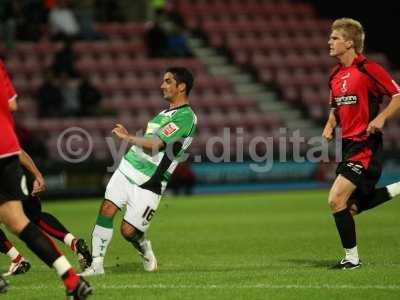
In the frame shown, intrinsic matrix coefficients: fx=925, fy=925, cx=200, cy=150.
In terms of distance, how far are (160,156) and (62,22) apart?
1554 centimetres

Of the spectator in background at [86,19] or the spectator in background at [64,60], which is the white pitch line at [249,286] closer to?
the spectator in background at [64,60]

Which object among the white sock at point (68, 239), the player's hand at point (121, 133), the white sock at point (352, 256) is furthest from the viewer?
the white sock at point (68, 239)

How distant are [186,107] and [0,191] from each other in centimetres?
274

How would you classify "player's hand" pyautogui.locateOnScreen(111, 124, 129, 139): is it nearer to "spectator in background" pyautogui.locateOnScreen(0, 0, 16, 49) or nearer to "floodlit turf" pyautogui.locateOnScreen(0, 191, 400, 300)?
"floodlit turf" pyautogui.locateOnScreen(0, 191, 400, 300)

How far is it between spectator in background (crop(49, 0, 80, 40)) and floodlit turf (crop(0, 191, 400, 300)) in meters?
6.83

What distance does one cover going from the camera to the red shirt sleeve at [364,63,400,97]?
29.4 ft

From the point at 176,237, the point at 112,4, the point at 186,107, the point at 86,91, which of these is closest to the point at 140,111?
the point at 86,91

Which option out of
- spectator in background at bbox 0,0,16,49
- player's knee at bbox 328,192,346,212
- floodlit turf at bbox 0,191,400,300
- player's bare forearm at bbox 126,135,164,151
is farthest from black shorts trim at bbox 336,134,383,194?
spectator in background at bbox 0,0,16,49

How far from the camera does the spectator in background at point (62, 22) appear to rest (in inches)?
937

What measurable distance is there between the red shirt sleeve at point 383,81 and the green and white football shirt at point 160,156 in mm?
1824

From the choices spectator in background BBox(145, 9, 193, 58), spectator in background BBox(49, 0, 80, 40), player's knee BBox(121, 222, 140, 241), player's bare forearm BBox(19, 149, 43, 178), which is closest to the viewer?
player's bare forearm BBox(19, 149, 43, 178)

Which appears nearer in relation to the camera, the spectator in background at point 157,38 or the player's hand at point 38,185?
the player's hand at point 38,185

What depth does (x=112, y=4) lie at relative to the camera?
85.0 ft

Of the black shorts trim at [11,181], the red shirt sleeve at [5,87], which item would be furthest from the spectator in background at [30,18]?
the black shorts trim at [11,181]
